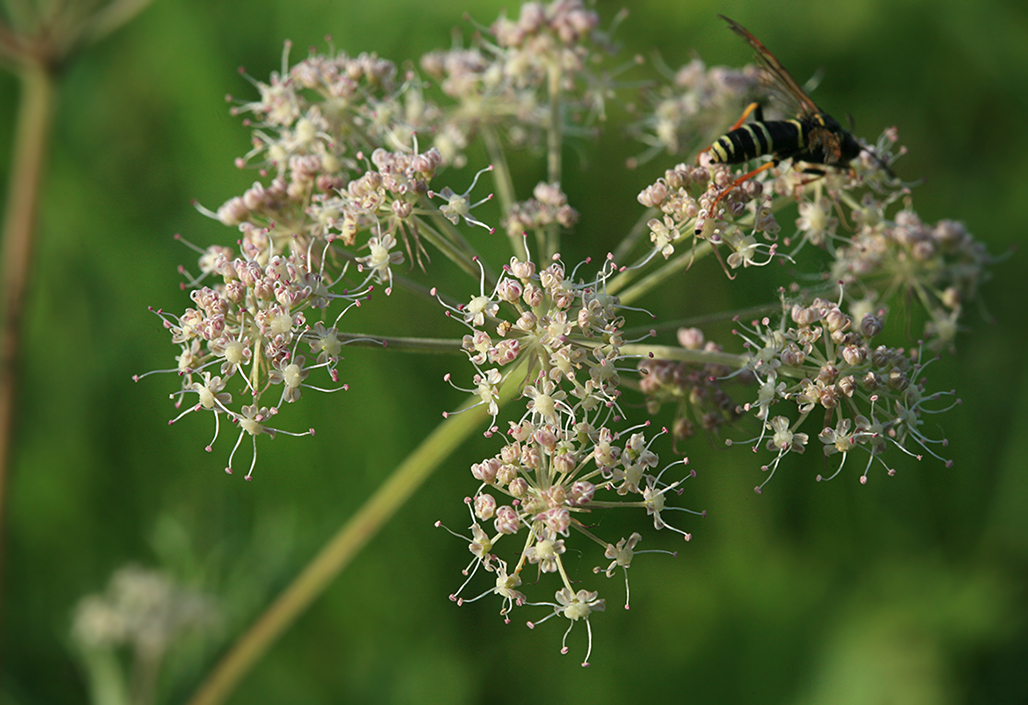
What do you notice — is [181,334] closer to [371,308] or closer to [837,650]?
[371,308]

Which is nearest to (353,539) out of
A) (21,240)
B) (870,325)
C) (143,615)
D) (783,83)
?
(870,325)

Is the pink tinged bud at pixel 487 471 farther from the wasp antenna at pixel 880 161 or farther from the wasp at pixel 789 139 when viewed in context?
the wasp antenna at pixel 880 161

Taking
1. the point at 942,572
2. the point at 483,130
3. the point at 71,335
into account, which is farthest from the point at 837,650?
the point at 71,335

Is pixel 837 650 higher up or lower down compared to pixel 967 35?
lower down

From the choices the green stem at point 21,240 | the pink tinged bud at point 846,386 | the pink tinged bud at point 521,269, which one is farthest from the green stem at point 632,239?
the green stem at point 21,240

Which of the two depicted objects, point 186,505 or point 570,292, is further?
point 186,505

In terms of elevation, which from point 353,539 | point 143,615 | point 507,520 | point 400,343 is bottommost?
point 143,615

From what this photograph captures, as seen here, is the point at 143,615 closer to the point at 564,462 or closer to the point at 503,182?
the point at 503,182

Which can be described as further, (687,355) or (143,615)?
(143,615)
